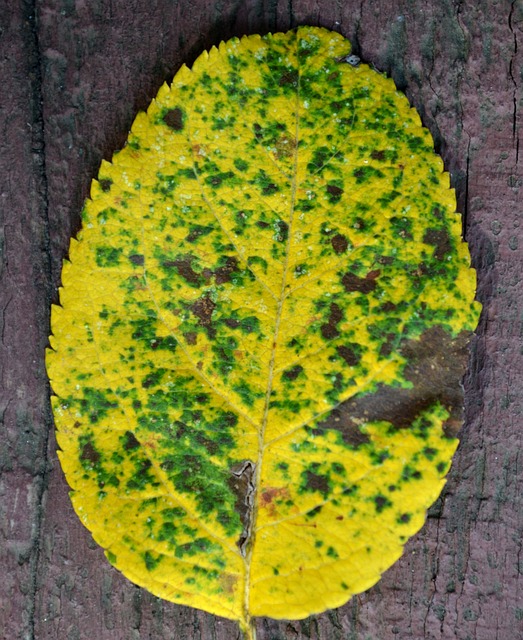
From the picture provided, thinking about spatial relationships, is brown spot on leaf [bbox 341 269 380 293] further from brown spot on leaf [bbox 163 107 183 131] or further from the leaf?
brown spot on leaf [bbox 163 107 183 131]

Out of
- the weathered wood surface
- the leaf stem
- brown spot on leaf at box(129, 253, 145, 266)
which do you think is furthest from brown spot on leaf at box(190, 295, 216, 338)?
the leaf stem

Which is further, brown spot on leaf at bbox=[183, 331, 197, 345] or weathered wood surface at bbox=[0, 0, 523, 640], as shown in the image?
weathered wood surface at bbox=[0, 0, 523, 640]

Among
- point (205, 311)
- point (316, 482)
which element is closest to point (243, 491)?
point (316, 482)

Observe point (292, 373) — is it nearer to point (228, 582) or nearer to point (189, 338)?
point (189, 338)

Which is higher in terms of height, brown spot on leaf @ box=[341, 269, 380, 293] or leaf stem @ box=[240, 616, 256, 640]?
brown spot on leaf @ box=[341, 269, 380, 293]

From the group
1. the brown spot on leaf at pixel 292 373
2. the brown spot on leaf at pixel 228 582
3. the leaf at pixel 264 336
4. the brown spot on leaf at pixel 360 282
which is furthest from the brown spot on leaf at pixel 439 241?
the brown spot on leaf at pixel 228 582

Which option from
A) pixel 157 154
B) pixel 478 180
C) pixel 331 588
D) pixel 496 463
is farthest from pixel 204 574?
pixel 478 180
